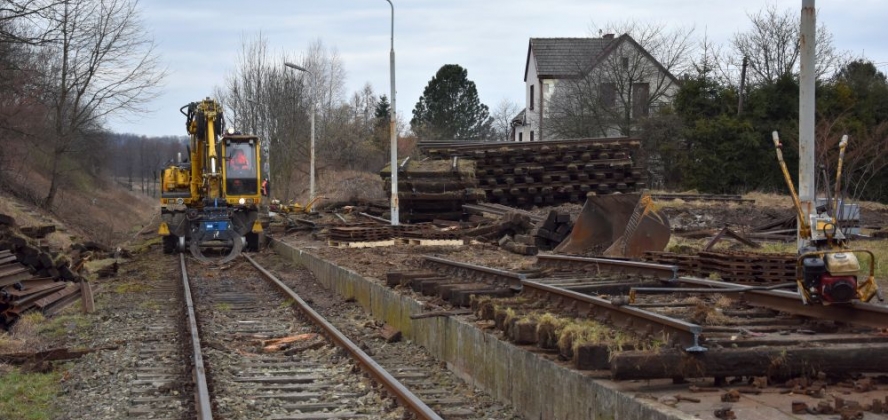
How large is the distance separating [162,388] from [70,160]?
52297 millimetres

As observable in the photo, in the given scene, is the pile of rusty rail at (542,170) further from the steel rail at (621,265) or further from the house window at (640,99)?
the house window at (640,99)

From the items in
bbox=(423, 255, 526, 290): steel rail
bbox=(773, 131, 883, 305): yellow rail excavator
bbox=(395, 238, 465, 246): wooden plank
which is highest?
bbox=(773, 131, 883, 305): yellow rail excavator

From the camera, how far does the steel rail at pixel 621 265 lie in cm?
1057

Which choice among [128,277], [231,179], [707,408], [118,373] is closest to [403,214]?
[231,179]

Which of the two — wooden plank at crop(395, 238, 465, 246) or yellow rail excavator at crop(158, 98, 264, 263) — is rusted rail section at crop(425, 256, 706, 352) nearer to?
wooden plank at crop(395, 238, 465, 246)

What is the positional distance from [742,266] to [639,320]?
15.2ft

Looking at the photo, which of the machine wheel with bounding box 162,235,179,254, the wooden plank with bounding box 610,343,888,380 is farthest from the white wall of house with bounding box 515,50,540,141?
the wooden plank with bounding box 610,343,888,380

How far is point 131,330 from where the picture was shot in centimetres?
1334

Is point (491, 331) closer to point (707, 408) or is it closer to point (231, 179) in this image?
point (707, 408)

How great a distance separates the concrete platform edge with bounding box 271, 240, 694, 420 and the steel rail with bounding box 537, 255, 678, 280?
7.49 feet

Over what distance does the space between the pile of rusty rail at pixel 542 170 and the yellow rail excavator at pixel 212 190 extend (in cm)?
615

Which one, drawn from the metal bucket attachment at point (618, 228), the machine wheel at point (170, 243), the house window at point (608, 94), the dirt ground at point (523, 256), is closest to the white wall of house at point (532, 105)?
the house window at point (608, 94)

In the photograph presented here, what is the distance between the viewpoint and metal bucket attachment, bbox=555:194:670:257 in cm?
1498

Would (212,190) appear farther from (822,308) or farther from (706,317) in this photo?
(822,308)
